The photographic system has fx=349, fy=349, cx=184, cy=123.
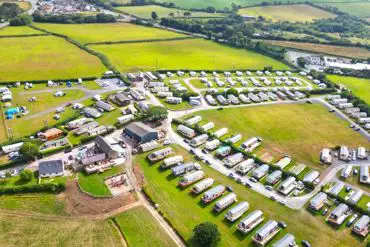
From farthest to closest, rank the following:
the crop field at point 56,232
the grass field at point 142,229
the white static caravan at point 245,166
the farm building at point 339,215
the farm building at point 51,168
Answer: the white static caravan at point 245,166 < the farm building at point 51,168 < the farm building at point 339,215 < the grass field at point 142,229 < the crop field at point 56,232

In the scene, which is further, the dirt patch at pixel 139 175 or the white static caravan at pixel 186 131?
the white static caravan at pixel 186 131

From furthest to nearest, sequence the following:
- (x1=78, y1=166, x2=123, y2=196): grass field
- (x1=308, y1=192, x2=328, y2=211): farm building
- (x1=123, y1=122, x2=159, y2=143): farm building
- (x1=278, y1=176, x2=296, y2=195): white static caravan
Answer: (x1=123, y1=122, x2=159, y2=143): farm building
(x1=278, y1=176, x2=296, y2=195): white static caravan
(x1=78, y1=166, x2=123, y2=196): grass field
(x1=308, y1=192, x2=328, y2=211): farm building

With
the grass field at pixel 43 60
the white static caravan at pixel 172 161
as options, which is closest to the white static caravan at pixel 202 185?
the white static caravan at pixel 172 161

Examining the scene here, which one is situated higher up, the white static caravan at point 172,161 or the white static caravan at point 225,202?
the white static caravan at point 172,161

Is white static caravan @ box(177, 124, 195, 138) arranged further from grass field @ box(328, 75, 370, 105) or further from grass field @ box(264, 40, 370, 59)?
grass field @ box(264, 40, 370, 59)

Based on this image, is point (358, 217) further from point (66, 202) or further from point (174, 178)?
point (66, 202)

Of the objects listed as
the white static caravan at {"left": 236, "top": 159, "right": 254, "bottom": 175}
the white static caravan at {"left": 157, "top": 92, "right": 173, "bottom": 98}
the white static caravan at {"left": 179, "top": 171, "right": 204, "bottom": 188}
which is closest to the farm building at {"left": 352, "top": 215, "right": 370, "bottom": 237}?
the white static caravan at {"left": 236, "top": 159, "right": 254, "bottom": 175}

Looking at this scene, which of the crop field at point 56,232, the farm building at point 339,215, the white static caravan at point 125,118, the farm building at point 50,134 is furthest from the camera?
the white static caravan at point 125,118

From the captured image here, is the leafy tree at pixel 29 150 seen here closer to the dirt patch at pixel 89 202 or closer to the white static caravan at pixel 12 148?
the white static caravan at pixel 12 148
